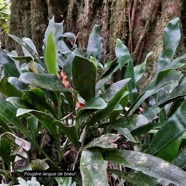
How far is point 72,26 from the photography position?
1794 millimetres

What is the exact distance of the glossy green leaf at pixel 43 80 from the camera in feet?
2.24

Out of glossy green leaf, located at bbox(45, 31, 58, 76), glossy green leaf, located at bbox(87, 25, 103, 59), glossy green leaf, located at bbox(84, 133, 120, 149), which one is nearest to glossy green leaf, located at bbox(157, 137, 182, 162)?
glossy green leaf, located at bbox(84, 133, 120, 149)

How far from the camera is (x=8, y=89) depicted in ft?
2.63

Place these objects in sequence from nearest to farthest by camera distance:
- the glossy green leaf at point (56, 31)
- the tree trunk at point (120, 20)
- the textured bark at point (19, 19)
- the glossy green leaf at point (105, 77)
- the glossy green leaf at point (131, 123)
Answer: the glossy green leaf at point (131, 123) → the glossy green leaf at point (105, 77) → the glossy green leaf at point (56, 31) → the tree trunk at point (120, 20) → the textured bark at point (19, 19)

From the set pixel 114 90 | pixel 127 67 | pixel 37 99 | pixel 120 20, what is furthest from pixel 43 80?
pixel 120 20

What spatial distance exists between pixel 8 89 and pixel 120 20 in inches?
33.2

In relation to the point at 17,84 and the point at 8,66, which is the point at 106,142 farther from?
the point at 8,66

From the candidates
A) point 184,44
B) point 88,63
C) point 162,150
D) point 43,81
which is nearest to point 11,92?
point 43,81

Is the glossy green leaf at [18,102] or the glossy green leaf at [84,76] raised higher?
the glossy green leaf at [84,76]

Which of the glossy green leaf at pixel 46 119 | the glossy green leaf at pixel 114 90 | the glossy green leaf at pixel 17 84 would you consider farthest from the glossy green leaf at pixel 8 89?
the glossy green leaf at pixel 114 90

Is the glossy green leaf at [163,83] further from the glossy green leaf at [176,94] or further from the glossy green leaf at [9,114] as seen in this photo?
the glossy green leaf at [9,114]

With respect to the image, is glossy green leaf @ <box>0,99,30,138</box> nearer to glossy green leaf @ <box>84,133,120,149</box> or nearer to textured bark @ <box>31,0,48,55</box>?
glossy green leaf @ <box>84,133,120,149</box>

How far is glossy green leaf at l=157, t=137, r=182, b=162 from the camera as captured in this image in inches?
29.2

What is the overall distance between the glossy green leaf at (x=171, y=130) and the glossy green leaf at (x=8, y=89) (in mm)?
378
